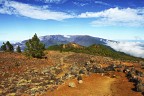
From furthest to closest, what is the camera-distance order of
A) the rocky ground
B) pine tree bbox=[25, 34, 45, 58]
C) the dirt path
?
pine tree bbox=[25, 34, 45, 58] → the rocky ground → the dirt path

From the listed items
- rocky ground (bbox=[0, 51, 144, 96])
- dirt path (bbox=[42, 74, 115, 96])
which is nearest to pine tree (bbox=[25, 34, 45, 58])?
rocky ground (bbox=[0, 51, 144, 96])

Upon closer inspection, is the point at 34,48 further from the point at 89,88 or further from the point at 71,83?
the point at 89,88

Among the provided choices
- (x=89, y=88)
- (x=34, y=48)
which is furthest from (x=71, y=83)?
(x=34, y=48)

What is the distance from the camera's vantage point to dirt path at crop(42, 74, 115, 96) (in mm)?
33781

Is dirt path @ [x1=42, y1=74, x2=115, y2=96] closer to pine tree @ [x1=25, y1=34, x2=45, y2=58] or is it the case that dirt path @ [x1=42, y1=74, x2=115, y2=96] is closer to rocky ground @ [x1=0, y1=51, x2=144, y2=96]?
rocky ground @ [x1=0, y1=51, x2=144, y2=96]

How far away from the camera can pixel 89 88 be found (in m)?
37.1

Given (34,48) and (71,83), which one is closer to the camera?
(71,83)

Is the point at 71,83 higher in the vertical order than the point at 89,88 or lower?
higher

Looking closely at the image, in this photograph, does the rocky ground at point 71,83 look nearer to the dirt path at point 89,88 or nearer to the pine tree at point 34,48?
the dirt path at point 89,88

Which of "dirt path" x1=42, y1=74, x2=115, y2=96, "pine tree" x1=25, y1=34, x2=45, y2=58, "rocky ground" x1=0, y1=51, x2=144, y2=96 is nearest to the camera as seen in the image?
"dirt path" x1=42, y1=74, x2=115, y2=96

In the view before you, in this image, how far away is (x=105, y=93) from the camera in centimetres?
3469

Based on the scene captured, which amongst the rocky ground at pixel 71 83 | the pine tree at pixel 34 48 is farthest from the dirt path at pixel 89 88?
the pine tree at pixel 34 48

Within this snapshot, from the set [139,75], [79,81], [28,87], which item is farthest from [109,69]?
[28,87]

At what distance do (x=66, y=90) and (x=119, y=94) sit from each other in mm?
8764
